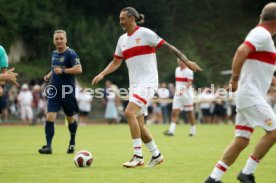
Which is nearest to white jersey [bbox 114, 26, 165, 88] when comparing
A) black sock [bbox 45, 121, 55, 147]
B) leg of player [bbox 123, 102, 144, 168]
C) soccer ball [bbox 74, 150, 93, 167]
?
leg of player [bbox 123, 102, 144, 168]

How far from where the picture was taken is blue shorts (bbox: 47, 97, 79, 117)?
50.8 ft

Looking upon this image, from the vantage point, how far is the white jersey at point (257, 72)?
9.12m

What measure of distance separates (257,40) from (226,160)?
168cm

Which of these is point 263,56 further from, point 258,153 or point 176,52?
point 176,52

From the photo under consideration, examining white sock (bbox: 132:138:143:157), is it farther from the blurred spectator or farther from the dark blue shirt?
the blurred spectator

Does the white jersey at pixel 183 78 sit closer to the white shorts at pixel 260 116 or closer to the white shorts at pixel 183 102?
the white shorts at pixel 183 102

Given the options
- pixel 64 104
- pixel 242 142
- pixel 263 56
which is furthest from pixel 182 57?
pixel 64 104

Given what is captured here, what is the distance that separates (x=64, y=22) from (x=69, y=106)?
38.3m

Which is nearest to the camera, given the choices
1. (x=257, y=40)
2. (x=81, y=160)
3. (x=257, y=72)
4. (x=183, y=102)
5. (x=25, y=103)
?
(x=257, y=40)

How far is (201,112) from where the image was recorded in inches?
1594

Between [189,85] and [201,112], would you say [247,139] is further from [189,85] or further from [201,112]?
[201,112]

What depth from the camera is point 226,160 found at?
9.27 metres

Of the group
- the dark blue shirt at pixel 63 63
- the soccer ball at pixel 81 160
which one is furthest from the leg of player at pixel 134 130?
the dark blue shirt at pixel 63 63

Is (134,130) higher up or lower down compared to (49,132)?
higher up
